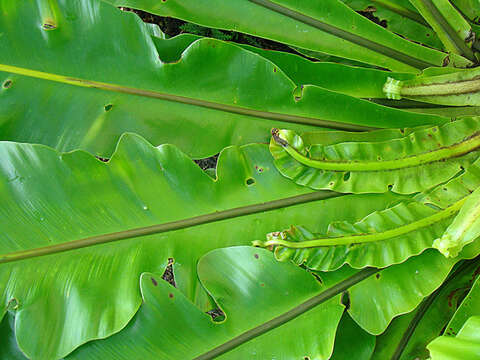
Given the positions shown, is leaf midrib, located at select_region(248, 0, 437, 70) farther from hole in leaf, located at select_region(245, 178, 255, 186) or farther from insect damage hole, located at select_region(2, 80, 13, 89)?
insect damage hole, located at select_region(2, 80, 13, 89)

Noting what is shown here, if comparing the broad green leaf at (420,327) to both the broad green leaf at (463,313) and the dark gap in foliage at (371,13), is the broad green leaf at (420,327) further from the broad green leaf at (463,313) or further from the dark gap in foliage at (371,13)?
the dark gap in foliage at (371,13)

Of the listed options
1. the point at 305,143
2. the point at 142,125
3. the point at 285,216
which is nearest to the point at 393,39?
the point at 305,143

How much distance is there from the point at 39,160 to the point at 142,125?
0.73 ft

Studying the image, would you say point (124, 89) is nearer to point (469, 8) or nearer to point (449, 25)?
point (449, 25)

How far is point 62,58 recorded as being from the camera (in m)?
0.82

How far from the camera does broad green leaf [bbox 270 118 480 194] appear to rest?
34.6 inches

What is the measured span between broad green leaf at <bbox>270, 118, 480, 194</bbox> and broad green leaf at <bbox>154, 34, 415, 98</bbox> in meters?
0.14

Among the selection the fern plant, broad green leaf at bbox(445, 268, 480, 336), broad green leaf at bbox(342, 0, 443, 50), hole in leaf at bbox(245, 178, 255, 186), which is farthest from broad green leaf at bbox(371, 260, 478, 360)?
broad green leaf at bbox(342, 0, 443, 50)

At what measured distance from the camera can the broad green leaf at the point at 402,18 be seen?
119 centimetres

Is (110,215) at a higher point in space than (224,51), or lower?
lower

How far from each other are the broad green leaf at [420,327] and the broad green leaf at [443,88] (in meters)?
0.42

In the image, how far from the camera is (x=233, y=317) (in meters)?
0.79

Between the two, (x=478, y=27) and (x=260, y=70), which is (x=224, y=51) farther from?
(x=478, y=27)

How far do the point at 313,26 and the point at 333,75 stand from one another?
0.14m
